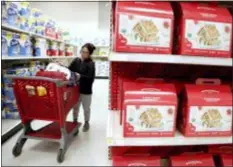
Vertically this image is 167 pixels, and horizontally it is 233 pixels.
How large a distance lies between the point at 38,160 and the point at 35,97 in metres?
0.65

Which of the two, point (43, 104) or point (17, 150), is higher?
point (43, 104)

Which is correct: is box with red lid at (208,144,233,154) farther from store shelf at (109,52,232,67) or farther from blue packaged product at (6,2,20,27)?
blue packaged product at (6,2,20,27)

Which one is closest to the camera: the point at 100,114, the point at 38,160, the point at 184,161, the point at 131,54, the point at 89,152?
the point at 131,54

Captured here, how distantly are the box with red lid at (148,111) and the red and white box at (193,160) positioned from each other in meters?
0.22

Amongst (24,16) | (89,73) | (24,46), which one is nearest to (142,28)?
(89,73)

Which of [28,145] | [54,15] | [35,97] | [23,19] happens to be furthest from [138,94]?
[54,15]

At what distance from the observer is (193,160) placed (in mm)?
1146

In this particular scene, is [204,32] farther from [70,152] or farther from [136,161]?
[70,152]

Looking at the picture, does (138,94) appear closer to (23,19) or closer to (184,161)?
(184,161)

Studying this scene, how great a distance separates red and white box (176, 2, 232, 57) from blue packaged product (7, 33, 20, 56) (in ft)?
8.68

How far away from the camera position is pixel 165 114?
993 mm

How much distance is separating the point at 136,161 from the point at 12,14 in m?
2.79

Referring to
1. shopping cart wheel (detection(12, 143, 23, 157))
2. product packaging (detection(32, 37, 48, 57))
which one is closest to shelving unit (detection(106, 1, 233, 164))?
shopping cart wheel (detection(12, 143, 23, 157))

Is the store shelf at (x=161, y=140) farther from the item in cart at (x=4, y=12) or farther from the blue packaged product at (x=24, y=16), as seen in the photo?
the blue packaged product at (x=24, y=16)
